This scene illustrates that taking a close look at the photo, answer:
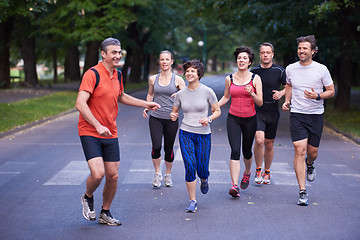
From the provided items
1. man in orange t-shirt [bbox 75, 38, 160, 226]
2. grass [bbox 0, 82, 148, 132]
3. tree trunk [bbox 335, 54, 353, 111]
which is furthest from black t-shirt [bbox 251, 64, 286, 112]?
tree trunk [bbox 335, 54, 353, 111]

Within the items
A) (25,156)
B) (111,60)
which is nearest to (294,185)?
(111,60)

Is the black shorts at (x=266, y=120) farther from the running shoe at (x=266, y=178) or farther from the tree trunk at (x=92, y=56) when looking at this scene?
the tree trunk at (x=92, y=56)

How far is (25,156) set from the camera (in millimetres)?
10438

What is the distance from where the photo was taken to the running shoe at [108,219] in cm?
582

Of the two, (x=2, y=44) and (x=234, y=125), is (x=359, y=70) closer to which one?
(x=2, y=44)

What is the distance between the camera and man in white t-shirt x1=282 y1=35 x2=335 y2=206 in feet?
22.4

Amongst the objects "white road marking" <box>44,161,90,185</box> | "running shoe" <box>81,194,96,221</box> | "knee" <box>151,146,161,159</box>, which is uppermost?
"knee" <box>151,146,161,159</box>

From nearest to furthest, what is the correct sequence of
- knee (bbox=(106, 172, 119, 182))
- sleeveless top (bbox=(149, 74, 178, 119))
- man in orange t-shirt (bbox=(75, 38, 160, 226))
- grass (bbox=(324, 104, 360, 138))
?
man in orange t-shirt (bbox=(75, 38, 160, 226)) → knee (bbox=(106, 172, 119, 182)) → sleeveless top (bbox=(149, 74, 178, 119)) → grass (bbox=(324, 104, 360, 138))

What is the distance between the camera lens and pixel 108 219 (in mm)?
5840

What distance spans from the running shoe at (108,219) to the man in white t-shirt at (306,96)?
90.9 inches

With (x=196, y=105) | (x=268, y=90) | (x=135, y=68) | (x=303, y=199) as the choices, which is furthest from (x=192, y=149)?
(x=135, y=68)

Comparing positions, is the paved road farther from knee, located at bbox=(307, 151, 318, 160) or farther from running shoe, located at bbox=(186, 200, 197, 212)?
knee, located at bbox=(307, 151, 318, 160)

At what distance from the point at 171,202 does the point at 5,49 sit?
2809cm

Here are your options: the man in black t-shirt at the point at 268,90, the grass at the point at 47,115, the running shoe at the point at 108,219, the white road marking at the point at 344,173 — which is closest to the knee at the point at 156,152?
the man in black t-shirt at the point at 268,90
